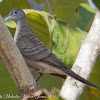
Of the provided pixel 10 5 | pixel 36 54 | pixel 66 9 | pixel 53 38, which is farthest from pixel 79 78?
pixel 66 9

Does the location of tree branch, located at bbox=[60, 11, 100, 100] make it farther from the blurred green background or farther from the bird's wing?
the blurred green background

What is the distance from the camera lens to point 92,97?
2963mm

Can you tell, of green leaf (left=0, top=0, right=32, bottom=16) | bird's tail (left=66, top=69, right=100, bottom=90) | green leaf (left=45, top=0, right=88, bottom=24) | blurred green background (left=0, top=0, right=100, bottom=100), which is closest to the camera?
bird's tail (left=66, top=69, right=100, bottom=90)

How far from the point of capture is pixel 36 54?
221cm

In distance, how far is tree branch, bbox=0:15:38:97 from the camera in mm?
1440

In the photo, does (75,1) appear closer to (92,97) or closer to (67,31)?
(67,31)

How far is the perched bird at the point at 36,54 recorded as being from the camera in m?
2.11

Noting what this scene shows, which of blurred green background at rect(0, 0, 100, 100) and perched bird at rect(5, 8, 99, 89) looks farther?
blurred green background at rect(0, 0, 100, 100)

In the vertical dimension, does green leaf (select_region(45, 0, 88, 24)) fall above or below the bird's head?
below

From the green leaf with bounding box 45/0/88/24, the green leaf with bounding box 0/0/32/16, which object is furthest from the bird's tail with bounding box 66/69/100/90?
the green leaf with bounding box 45/0/88/24

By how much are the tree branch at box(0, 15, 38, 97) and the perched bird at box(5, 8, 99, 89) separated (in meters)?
0.50

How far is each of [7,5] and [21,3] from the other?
1.04 ft

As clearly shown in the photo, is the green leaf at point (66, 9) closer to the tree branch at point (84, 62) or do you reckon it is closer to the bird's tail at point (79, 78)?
the tree branch at point (84, 62)

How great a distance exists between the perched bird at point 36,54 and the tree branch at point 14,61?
503 mm
